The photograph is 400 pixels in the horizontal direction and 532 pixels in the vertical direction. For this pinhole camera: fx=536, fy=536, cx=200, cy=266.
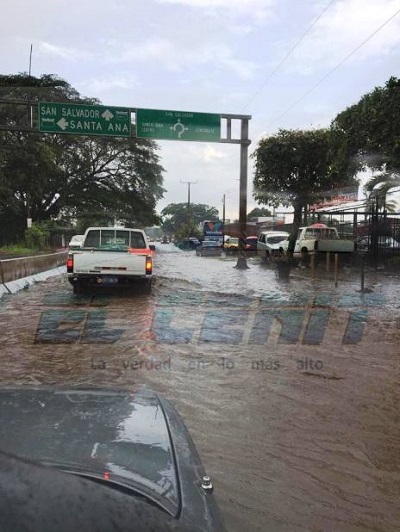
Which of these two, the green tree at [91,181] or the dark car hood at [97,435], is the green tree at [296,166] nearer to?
the green tree at [91,181]

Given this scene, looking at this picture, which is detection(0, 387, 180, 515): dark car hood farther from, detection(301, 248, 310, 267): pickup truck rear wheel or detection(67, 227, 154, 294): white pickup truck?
detection(301, 248, 310, 267): pickup truck rear wheel

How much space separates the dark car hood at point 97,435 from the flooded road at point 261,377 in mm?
1157

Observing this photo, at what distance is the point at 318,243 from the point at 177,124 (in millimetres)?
8075

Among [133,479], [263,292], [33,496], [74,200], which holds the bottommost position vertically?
[263,292]

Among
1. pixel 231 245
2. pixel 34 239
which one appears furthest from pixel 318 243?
pixel 231 245

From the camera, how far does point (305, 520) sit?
123 inches

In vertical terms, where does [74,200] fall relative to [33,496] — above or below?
above

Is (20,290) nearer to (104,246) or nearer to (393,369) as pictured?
(104,246)

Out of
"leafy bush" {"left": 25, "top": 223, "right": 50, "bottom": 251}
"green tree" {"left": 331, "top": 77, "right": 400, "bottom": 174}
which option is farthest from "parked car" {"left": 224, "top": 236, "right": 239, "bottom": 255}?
"green tree" {"left": 331, "top": 77, "right": 400, "bottom": 174}

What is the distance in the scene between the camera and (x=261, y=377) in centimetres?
600

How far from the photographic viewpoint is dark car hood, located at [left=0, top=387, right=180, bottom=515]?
168cm

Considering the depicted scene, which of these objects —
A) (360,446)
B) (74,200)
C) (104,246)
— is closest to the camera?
(360,446)

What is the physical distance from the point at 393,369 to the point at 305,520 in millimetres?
3741

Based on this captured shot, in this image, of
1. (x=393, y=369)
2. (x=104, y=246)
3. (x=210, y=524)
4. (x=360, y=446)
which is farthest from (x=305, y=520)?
(x=104, y=246)
